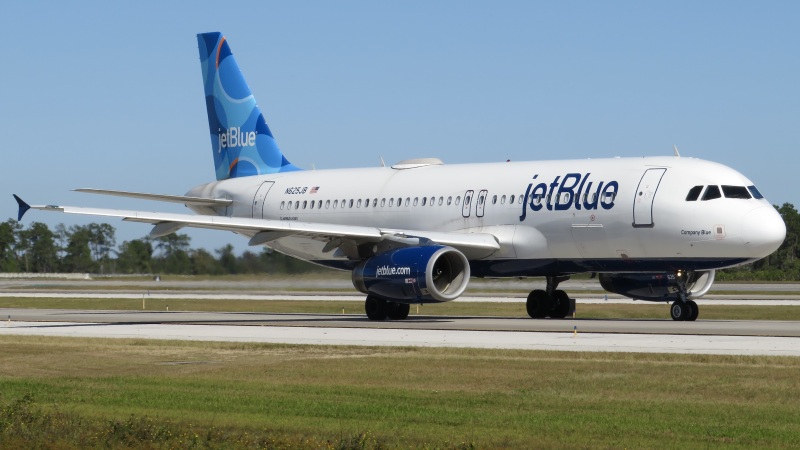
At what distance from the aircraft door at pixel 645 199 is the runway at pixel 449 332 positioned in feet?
8.21

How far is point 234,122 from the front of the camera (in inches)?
1690

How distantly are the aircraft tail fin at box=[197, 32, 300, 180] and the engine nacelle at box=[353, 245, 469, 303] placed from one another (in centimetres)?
1129

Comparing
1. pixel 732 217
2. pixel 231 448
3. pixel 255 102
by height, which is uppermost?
pixel 255 102

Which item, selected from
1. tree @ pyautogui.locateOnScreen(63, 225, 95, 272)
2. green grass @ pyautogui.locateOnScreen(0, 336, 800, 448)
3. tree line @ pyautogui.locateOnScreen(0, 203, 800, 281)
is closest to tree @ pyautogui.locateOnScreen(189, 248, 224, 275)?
tree line @ pyautogui.locateOnScreen(0, 203, 800, 281)

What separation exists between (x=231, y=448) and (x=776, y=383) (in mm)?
8050

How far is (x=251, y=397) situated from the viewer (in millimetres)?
15711

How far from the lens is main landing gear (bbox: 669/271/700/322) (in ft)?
102

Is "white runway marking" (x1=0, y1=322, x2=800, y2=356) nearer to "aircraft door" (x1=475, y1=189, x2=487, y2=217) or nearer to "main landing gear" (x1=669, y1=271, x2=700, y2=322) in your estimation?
"main landing gear" (x1=669, y1=271, x2=700, y2=322)

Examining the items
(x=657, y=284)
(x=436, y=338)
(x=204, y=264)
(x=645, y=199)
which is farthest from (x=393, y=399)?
(x=204, y=264)

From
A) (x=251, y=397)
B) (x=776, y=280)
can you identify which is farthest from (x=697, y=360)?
(x=776, y=280)

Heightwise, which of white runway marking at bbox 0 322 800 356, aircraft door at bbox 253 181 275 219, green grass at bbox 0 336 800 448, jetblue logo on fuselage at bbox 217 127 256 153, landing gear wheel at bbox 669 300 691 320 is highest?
jetblue logo on fuselage at bbox 217 127 256 153

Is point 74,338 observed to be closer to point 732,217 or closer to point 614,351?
point 614,351

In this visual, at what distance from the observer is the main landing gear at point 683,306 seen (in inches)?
1222

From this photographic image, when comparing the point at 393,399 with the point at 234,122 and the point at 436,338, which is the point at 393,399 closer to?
the point at 436,338
